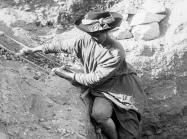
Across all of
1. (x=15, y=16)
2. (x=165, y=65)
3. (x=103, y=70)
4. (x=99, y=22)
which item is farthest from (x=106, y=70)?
(x=15, y=16)

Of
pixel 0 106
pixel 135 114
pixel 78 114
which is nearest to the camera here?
pixel 0 106

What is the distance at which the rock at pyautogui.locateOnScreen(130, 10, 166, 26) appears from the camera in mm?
5660

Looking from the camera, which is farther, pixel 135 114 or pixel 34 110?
pixel 135 114

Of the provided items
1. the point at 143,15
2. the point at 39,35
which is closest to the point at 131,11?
the point at 143,15

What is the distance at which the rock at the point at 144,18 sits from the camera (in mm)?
5660

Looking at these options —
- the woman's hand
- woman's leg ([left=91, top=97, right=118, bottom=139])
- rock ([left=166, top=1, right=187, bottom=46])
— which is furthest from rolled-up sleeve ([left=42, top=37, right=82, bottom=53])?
rock ([left=166, top=1, right=187, bottom=46])

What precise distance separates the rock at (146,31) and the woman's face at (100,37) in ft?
4.40

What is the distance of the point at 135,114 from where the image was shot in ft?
16.3

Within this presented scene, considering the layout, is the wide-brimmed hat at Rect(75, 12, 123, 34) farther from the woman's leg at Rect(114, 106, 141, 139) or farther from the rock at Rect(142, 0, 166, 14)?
the rock at Rect(142, 0, 166, 14)

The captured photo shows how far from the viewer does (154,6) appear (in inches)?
229

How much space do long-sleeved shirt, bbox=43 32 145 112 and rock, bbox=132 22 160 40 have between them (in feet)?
2.98

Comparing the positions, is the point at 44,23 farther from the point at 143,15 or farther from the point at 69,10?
the point at 143,15

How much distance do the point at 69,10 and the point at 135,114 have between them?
1.82 m

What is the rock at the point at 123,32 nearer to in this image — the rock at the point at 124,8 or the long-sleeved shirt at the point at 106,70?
the rock at the point at 124,8
